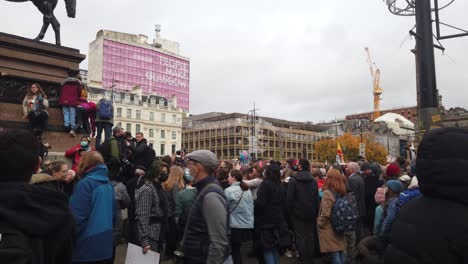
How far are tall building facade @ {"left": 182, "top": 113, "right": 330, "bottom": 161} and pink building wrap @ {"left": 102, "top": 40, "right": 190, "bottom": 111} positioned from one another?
10.8 metres

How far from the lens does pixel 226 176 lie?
682 cm

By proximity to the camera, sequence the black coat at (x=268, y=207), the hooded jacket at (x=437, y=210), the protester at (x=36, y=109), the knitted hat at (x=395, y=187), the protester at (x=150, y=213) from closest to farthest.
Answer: the hooded jacket at (x=437, y=210) → the protester at (x=150, y=213) → the knitted hat at (x=395, y=187) → the black coat at (x=268, y=207) → the protester at (x=36, y=109)

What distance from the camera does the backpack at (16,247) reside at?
6.28ft

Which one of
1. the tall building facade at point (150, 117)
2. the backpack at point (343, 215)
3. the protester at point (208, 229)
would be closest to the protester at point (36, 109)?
the protester at point (208, 229)

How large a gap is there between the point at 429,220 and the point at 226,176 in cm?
499

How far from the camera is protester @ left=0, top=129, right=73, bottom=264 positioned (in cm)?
198

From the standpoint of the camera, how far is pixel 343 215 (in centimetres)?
658

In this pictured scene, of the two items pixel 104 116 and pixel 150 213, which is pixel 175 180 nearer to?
pixel 150 213

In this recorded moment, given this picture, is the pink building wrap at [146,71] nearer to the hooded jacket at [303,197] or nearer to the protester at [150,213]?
the hooded jacket at [303,197]

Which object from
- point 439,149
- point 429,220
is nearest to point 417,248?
point 429,220

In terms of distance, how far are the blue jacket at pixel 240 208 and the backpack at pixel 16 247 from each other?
4.42 meters

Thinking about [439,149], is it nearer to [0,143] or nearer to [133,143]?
[0,143]

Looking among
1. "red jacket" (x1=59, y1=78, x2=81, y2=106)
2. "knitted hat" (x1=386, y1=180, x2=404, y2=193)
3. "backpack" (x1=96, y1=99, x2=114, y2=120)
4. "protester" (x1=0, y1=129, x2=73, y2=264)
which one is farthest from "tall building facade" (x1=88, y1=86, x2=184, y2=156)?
"protester" (x1=0, y1=129, x2=73, y2=264)

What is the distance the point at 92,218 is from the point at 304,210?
4.18m
